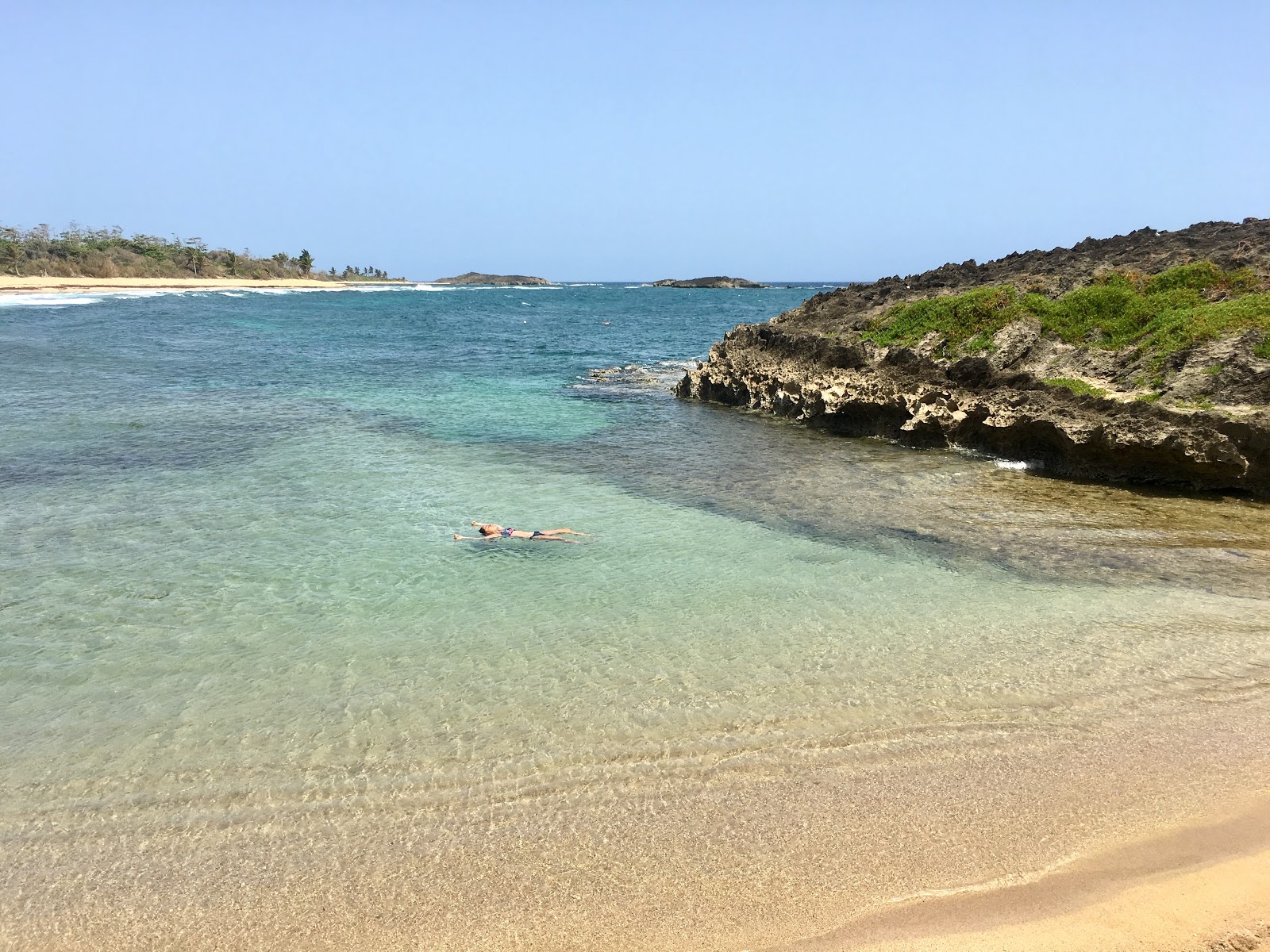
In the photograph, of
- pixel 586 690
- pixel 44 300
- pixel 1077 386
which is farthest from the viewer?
pixel 44 300

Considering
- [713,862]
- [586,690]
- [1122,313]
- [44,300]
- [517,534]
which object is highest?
[1122,313]

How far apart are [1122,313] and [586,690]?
1642 centimetres

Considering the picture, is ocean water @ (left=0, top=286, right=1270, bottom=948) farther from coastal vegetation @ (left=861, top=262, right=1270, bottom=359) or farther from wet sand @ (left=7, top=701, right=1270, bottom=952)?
coastal vegetation @ (left=861, top=262, right=1270, bottom=359)

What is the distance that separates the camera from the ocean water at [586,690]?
5.07 m

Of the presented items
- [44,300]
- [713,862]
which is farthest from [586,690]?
[44,300]

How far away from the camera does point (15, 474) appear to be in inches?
566

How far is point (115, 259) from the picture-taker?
10794 cm

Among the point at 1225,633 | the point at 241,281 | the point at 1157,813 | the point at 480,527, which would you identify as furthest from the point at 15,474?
the point at 241,281

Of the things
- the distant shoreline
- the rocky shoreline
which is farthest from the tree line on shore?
the rocky shoreline

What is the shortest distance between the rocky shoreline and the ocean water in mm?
917

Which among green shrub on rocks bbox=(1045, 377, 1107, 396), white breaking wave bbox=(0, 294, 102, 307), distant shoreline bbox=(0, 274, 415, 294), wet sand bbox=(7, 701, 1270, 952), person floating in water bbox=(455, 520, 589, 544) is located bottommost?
wet sand bbox=(7, 701, 1270, 952)

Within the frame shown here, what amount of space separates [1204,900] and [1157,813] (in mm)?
916

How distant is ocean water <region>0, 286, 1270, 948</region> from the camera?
507 cm

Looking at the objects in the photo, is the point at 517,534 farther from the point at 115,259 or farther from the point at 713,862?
the point at 115,259
